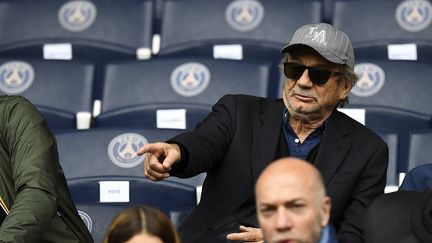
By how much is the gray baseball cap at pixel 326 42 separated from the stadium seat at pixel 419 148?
0.75 m

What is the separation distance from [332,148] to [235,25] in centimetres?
181

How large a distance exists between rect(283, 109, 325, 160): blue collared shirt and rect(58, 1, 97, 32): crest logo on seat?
6.50 feet

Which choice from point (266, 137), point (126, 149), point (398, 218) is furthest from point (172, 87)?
point (398, 218)

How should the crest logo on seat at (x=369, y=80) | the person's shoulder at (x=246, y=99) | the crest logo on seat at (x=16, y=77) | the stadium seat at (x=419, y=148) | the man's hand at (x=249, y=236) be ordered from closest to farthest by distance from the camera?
the man's hand at (x=249, y=236) → the person's shoulder at (x=246, y=99) → the stadium seat at (x=419, y=148) → the crest logo on seat at (x=369, y=80) → the crest logo on seat at (x=16, y=77)

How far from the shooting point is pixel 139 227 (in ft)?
7.76

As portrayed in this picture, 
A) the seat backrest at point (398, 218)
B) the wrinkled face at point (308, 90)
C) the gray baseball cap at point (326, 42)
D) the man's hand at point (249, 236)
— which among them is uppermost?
the gray baseball cap at point (326, 42)

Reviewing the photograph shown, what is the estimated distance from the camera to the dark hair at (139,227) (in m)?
2.37

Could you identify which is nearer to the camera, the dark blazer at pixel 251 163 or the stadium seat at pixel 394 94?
the dark blazer at pixel 251 163

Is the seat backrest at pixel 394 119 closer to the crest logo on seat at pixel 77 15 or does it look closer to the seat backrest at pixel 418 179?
the seat backrest at pixel 418 179

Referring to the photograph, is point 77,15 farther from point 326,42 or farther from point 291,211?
point 291,211

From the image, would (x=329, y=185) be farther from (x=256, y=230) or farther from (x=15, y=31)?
(x=15, y=31)

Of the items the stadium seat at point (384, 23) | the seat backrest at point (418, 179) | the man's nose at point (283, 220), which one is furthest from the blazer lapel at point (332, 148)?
the stadium seat at point (384, 23)

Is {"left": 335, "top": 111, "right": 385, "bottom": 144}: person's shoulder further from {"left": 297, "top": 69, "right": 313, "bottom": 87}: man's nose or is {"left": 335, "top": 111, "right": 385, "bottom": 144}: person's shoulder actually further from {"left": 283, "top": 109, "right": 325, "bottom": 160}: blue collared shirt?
{"left": 297, "top": 69, "right": 313, "bottom": 87}: man's nose

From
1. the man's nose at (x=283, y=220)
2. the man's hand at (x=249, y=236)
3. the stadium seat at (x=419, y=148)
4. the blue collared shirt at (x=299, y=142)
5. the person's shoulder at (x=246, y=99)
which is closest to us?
the man's nose at (x=283, y=220)
